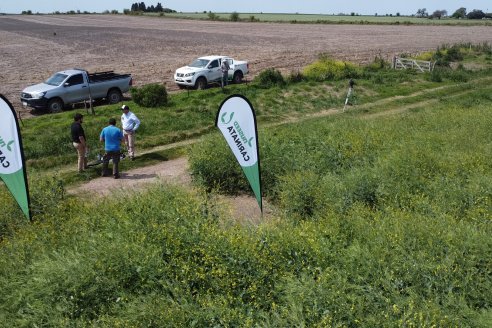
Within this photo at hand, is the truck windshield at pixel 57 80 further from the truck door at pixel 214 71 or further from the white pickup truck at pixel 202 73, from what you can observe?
the truck door at pixel 214 71

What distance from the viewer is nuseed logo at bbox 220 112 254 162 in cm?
862

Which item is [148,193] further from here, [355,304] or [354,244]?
[355,304]

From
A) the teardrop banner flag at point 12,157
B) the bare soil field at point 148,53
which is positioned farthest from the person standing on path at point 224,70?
the teardrop banner flag at point 12,157

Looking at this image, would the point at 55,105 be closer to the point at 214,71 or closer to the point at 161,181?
the point at 214,71

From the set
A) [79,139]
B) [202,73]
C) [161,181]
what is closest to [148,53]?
[202,73]

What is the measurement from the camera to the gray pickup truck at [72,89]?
61.0 ft

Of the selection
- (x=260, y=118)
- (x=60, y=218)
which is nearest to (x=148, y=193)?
(x=60, y=218)

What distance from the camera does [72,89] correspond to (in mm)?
19359

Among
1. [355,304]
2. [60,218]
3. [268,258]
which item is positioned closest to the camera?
[355,304]

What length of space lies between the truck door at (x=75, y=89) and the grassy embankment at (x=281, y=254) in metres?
10.7

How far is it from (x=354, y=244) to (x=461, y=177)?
390cm

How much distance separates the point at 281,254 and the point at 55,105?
1527 centimetres

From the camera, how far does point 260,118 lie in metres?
17.9

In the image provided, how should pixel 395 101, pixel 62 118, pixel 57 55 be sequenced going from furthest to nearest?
pixel 57 55 < pixel 395 101 < pixel 62 118
